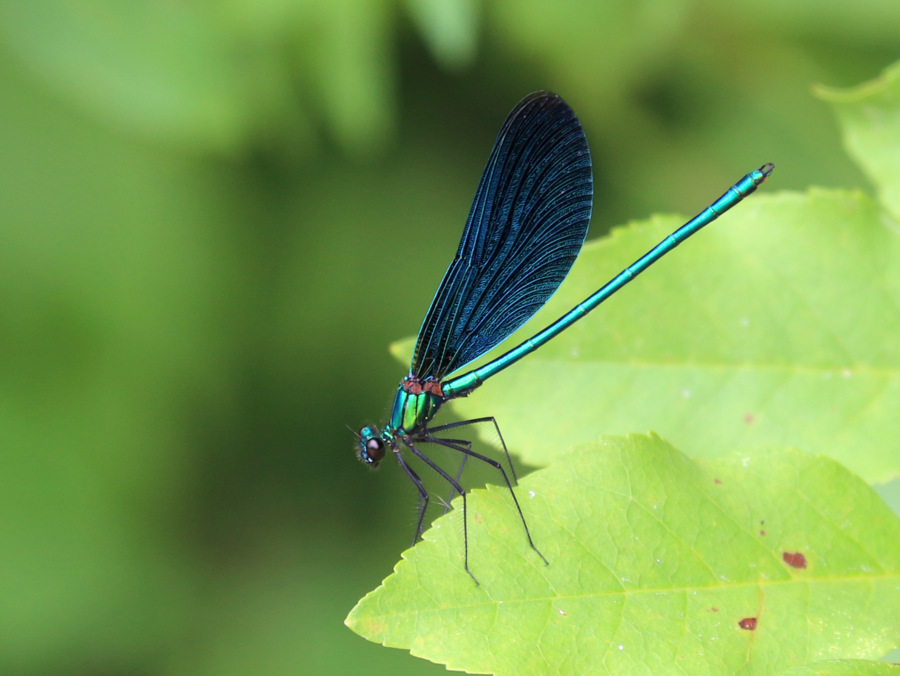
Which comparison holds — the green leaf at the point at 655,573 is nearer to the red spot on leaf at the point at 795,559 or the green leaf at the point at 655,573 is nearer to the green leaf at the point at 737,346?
the red spot on leaf at the point at 795,559

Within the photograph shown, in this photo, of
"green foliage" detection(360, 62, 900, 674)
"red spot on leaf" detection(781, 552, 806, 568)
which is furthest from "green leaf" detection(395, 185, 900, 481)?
"red spot on leaf" detection(781, 552, 806, 568)

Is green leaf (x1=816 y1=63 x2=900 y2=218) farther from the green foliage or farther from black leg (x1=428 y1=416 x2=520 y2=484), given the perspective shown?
black leg (x1=428 y1=416 x2=520 y2=484)

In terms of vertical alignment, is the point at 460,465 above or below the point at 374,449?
below

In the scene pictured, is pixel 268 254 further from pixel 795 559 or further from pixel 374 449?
pixel 795 559

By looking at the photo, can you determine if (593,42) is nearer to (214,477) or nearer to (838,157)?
(838,157)

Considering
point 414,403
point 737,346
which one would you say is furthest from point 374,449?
point 737,346

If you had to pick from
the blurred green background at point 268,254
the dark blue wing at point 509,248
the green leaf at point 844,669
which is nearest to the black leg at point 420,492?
the dark blue wing at point 509,248

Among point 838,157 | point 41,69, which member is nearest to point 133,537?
point 41,69
